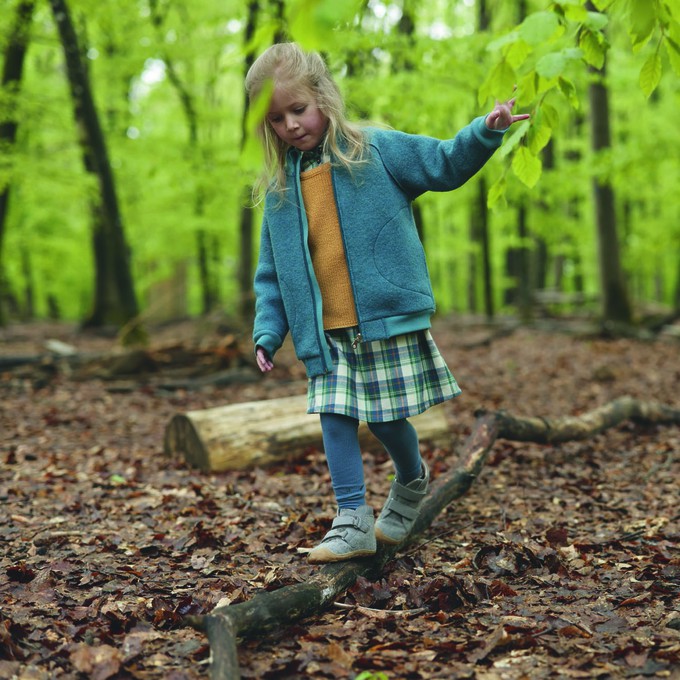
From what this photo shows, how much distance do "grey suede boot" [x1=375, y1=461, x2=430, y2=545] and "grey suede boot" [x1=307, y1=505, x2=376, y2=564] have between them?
13cm

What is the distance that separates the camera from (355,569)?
270 cm

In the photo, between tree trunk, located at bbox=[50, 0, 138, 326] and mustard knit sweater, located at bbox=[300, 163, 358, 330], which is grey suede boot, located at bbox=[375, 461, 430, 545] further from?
tree trunk, located at bbox=[50, 0, 138, 326]

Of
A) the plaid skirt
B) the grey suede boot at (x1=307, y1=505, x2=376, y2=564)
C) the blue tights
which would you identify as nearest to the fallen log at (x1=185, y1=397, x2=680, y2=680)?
the grey suede boot at (x1=307, y1=505, x2=376, y2=564)

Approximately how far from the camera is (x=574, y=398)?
271 inches

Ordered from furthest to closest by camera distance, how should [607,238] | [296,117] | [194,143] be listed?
[194,143]
[607,238]
[296,117]

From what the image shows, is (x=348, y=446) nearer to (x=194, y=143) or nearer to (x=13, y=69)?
(x=194, y=143)

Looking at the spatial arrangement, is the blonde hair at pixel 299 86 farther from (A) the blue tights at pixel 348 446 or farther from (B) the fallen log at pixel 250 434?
(B) the fallen log at pixel 250 434

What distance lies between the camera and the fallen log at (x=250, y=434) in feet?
14.7

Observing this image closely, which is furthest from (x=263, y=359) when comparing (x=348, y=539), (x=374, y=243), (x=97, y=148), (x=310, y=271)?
(x=97, y=148)

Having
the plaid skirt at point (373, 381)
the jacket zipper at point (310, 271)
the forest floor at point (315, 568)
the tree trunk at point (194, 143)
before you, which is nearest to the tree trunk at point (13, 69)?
the tree trunk at point (194, 143)

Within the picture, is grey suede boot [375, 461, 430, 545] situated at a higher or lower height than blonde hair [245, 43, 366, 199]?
lower

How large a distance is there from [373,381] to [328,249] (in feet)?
1.85

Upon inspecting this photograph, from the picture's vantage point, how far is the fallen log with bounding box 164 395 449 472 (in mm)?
4488

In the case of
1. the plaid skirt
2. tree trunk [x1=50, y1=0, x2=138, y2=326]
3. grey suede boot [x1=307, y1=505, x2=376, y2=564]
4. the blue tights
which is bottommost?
grey suede boot [x1=307, y1=505, x2=376, y2=564]
